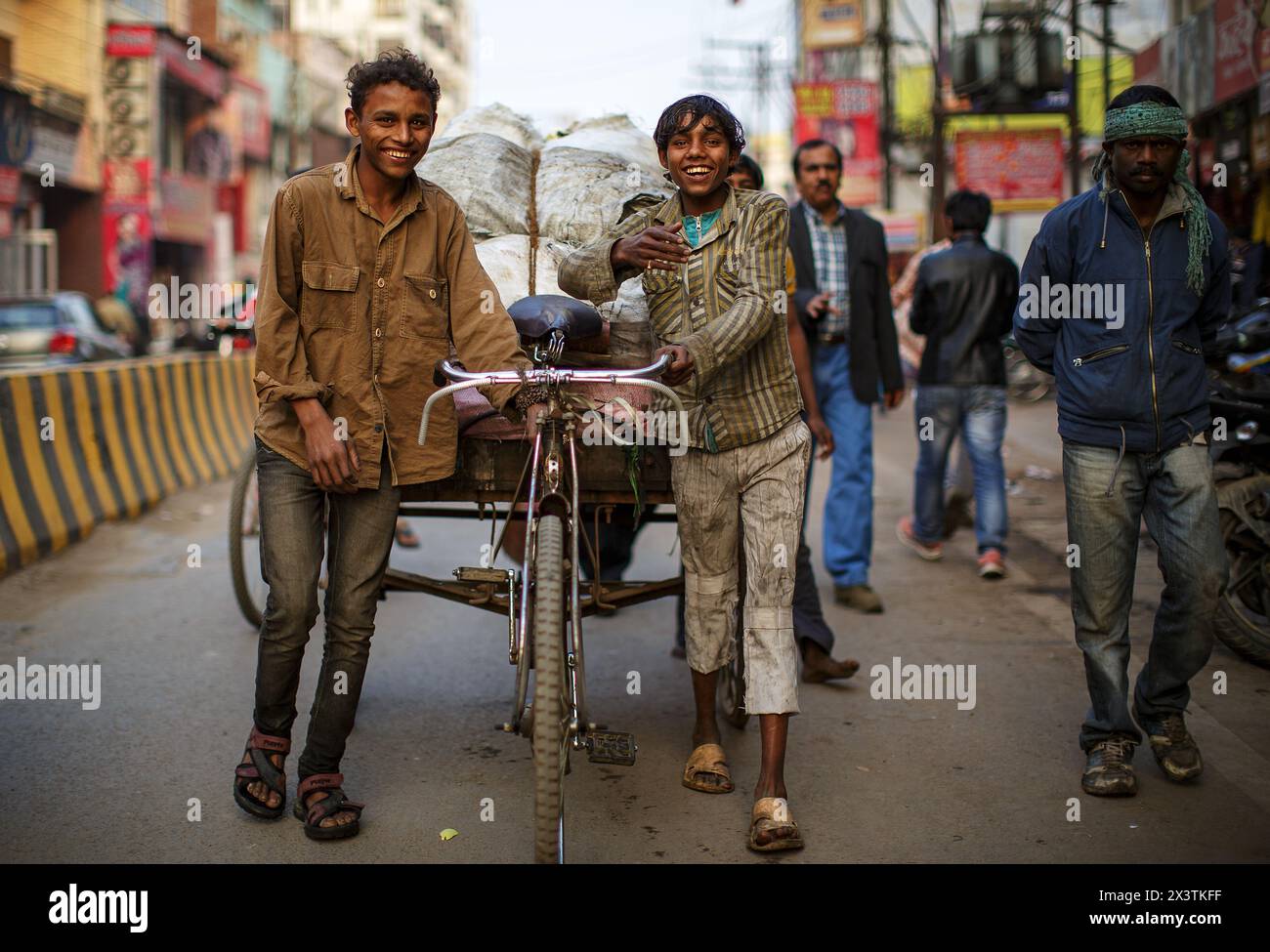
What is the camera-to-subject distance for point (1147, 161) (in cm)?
398

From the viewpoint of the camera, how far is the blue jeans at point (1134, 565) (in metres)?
4.08

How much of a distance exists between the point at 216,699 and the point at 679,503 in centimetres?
222

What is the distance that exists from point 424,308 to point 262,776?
1.44 metres

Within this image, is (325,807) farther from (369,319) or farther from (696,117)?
(696,117)

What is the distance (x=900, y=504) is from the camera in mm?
10492

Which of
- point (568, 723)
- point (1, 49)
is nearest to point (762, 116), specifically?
point (1, 49)

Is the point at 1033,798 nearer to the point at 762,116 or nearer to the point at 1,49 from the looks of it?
the point at 1,49

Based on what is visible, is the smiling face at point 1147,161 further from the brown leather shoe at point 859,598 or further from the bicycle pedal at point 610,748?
the brown leather shoe at point 859,598

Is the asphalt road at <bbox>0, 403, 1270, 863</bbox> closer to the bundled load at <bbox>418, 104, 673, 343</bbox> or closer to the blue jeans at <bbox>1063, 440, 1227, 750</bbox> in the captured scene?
the blue jeans at <bbox>1063, 440, 1227, 750</bbox>

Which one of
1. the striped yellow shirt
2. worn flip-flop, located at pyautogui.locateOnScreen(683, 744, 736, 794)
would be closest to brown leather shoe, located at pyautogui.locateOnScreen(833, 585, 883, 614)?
worn flip-flop, located at pyautogui.locateOnScreen(683, 744, 736, 794)

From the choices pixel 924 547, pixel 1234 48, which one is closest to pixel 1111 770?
pixel 924 547

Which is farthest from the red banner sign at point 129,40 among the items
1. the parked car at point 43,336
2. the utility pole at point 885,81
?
the utility pole at point 885,81

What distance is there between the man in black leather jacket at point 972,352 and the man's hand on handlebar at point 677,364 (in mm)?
4283

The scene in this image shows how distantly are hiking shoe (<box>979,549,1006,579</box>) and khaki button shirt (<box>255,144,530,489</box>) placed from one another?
4373 mm
